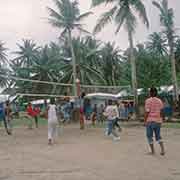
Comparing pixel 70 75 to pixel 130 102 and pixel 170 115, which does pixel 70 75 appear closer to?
pixel 130 102

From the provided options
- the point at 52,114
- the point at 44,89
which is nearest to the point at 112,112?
the point at 52,114

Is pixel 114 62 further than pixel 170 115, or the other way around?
pixel 114 62

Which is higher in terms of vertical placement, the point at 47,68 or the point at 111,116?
the point at 47,68

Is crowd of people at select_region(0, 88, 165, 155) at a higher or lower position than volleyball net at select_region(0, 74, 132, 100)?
lower

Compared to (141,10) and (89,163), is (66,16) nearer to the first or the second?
(141,10)

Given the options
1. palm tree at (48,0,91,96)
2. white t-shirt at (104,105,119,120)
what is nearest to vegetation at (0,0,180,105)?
palm tree at (48,0,91,96)

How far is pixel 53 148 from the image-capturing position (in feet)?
38.6

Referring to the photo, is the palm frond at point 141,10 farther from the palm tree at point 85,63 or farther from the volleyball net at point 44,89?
the palm tree at point 85,63

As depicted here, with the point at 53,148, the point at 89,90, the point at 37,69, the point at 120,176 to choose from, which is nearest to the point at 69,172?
the point at 120,176

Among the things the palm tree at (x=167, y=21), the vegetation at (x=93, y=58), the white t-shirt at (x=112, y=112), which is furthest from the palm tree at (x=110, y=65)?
the white t-shirt at (x=112, y=112)

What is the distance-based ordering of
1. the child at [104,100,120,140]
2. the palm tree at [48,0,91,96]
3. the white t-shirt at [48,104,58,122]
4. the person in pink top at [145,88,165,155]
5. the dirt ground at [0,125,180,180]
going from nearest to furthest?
the dirt ground at [0,125,180,180] < the person in pink top at [145,88,165,155] < the white t-shirt at [48,104,58,122] < the child at [104,100,120,140] < the palm tree at [48,0,91,96]

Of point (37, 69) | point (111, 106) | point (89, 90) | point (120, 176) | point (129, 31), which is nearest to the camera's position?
point (120, 176)

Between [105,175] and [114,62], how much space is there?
161 feet

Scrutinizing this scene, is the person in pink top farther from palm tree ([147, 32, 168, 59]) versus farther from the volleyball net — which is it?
palm tree ([147, 32, 168, 59])
